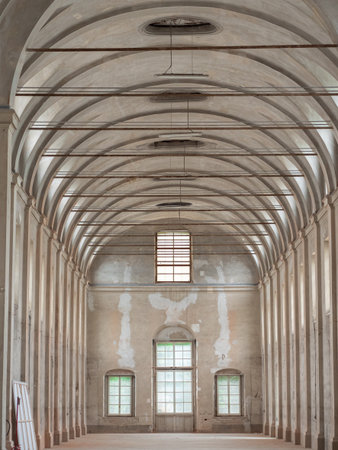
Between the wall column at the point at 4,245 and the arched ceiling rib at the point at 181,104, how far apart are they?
327 cm

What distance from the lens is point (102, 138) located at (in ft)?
120

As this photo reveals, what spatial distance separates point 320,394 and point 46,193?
1224 cm

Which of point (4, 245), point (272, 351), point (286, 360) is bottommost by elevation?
point (286, 360)

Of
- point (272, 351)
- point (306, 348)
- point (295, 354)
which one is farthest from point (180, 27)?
point (272, 351)

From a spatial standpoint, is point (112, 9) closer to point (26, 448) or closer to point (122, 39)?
point (122, 39)

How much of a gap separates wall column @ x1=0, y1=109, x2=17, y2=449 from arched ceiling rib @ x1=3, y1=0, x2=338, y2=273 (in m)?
3.27

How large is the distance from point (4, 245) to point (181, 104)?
56.2ft

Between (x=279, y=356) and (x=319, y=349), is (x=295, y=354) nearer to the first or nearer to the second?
(x=319, y=349)

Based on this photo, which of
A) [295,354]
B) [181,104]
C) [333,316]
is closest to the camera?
[333,316]

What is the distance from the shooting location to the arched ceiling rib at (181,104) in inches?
979

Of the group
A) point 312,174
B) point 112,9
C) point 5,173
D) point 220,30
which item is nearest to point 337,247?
point 312,174

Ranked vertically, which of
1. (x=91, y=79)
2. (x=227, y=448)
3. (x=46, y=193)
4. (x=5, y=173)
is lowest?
(x=227, y=448)

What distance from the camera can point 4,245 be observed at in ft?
60.7

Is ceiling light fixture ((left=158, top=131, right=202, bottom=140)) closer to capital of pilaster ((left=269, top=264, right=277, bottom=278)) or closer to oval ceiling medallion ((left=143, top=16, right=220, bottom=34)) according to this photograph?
oval ceiling medallion ((left=143, top=16, right=220, bottom=34))
